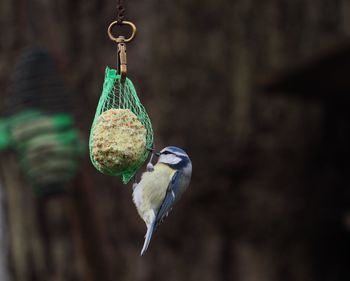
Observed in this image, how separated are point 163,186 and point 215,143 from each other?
4.37 feet

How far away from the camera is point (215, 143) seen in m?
3.26

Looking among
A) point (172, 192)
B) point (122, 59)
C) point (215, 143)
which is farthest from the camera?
point (215, 143)

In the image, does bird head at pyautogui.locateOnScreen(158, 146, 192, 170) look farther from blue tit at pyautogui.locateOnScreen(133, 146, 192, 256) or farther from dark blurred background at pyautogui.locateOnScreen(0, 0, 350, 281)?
dark blurred background at pyautogui.locateOnScreen(0, 0, 350, 281)

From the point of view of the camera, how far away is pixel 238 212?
3299mm

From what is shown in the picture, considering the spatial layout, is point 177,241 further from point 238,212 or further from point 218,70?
point 218,70

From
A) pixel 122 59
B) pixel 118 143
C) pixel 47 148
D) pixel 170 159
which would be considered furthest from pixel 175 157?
pixel 47 148

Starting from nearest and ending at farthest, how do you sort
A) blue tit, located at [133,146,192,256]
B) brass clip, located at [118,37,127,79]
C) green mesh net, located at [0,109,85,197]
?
brass clip, located at [118,37,127,79], blue tit, located at [133,146,192,256], green mesh net, located at [0,109,85,197]

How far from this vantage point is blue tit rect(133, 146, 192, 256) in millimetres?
1913

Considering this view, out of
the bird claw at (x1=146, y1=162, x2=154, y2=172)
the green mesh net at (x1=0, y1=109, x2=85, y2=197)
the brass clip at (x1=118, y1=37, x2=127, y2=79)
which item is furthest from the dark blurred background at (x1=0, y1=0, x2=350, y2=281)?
the brass clip at (x1=118, y1=37, x2=127, y2=79)

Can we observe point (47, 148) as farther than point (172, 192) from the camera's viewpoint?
Yes

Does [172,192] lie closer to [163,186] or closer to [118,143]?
[163,186]

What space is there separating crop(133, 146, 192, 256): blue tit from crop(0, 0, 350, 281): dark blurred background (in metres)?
1.23

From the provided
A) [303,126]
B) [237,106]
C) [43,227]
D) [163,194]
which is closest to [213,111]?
[237,106]

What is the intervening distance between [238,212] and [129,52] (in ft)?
2.34
